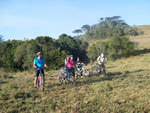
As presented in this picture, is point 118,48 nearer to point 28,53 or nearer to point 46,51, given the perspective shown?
point 46,51

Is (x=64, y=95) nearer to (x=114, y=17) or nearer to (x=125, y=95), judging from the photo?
(x=125, y=95)

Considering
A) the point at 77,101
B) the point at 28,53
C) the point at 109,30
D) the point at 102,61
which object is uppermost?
the point at 109,30

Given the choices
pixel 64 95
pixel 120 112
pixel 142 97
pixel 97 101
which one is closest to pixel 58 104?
pixel 64 95

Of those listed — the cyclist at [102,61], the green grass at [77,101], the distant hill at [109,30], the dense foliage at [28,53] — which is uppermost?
the distant hill at [109,30]

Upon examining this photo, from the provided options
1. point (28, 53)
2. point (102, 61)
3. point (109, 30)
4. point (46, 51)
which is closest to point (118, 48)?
point (46, 51)

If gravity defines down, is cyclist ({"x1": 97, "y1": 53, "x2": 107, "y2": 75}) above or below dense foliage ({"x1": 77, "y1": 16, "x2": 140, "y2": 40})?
below

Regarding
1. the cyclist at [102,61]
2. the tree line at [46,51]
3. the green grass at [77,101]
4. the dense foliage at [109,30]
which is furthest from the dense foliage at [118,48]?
the green grass at [77,101]

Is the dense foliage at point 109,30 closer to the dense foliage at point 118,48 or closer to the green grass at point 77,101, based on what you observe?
the dense foliage at point 118,48

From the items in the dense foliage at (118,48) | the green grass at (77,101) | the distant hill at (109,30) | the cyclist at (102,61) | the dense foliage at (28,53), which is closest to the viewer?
the green grass at (77,101)

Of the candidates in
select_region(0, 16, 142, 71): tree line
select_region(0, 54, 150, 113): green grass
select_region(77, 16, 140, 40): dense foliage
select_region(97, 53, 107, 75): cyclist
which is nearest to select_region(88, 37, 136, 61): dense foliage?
select_region(0, 16, 142, 71): tree line

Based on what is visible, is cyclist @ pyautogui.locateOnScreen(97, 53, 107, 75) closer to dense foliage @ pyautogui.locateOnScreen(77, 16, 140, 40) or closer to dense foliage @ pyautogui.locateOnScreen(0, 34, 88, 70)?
dense foliage @ pyautogui.locateOnScreen(0, 34, 88, 70)

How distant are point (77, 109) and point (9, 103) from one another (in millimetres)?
2488

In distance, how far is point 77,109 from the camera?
520 cm

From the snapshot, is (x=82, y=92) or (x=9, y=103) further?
(x=82, y=92)
